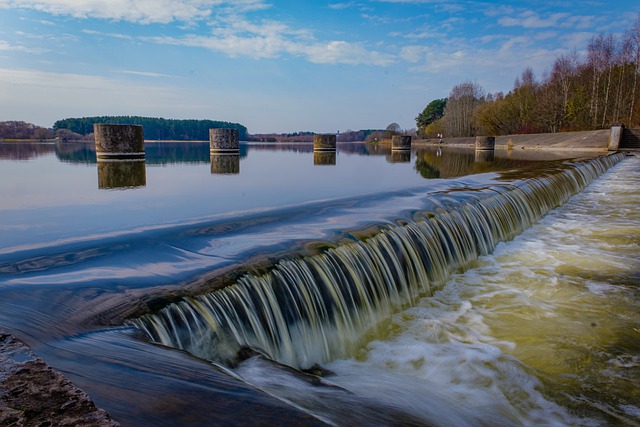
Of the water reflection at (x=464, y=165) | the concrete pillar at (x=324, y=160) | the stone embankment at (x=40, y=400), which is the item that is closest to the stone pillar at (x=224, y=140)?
the concrete pillar at (x=324, y=160)

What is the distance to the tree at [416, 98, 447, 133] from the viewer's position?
4444 inches

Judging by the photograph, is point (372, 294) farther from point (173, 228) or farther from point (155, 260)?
point (173, 228)

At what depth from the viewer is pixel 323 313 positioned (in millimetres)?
3736

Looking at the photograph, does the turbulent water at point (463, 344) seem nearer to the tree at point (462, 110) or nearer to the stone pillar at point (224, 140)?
the stone pillar at point (224, 140)

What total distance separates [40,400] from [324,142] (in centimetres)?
3144

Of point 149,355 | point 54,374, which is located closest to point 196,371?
point 149,355

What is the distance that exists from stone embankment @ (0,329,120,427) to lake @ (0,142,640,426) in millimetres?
106

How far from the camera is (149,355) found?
6.70ft

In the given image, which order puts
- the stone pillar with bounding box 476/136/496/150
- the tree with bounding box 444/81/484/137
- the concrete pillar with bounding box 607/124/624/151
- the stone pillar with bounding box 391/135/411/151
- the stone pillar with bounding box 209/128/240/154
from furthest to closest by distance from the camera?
the tree with bounding box 444/81/484/137, the stone pillar with bounding box 476/136/496/150, the stone pillar with bounding box 391/135/411/151, the concrete pillar with bounding box 607/124/624/151, the stone pillar with bounding box 209/128/240/154

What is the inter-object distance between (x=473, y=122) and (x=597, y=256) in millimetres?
A: 74400

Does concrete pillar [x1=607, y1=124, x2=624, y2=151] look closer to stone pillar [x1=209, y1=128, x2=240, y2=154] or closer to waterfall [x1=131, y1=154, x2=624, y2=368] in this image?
stone pillar [x1=209, y1=128, x2=240, y2=154]

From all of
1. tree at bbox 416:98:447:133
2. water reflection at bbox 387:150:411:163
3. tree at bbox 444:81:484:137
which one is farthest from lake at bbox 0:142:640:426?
tree at bbox 416:98:447:133

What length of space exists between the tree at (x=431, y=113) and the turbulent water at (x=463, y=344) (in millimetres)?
111375

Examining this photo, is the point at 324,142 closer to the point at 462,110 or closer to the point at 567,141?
the point at 567,141
